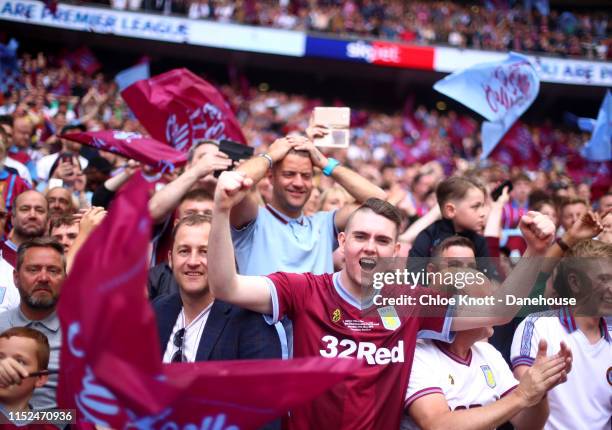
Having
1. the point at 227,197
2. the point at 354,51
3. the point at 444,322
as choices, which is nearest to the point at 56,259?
the point at 227,197

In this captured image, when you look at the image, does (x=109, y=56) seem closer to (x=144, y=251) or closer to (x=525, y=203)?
(x=525, y=203)

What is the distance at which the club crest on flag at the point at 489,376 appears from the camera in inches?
110

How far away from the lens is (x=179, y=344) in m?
2.78

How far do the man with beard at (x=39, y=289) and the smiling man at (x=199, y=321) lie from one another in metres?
0.59

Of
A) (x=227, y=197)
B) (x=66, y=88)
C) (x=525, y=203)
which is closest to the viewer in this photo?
(x=227, y=197)

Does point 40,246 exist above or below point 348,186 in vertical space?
below

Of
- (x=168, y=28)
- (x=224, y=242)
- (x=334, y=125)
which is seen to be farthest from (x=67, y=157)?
(x=168, y=28)

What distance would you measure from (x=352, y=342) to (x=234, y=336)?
17.6 inches

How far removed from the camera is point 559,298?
121 inches

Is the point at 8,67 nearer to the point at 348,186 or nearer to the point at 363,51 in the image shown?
the point at 348,186

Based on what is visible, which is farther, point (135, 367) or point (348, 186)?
point (348, 186)

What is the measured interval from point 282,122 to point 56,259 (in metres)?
14.2

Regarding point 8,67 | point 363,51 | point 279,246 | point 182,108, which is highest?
point 363,51

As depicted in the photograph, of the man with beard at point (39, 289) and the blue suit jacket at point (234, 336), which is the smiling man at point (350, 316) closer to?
the blue suit jacket at point (234, 336)
